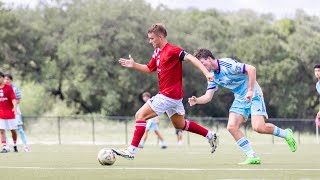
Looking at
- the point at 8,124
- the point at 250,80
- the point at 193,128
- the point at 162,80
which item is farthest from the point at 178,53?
the point at 8,124

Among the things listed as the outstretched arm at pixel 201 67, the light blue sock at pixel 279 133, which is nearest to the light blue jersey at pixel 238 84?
the light blue sock at pixel 279 133

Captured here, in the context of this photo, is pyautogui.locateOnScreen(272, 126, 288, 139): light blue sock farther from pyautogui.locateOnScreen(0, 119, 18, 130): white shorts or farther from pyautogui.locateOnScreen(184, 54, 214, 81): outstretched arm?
pyautogui.locateOnScreen(0, 119, 18, 130): white shorts

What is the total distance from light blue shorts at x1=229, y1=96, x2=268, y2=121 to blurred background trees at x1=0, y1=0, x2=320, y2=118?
45291mm

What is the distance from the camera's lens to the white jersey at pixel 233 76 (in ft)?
45.4

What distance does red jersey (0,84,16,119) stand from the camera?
2231 centimetres

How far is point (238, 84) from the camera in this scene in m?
14.2

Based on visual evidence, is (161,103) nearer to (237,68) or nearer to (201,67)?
(237,68)

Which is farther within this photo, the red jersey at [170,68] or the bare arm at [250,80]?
the red jersey at [170,68]

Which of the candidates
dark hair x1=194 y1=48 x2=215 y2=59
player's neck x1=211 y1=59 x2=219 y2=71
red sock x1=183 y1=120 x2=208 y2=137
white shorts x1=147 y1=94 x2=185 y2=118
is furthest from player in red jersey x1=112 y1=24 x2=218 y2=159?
red sock x1=183 y1=120 x2=208 y2=137

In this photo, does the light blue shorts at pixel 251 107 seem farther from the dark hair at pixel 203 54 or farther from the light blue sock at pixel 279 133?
the dark hair at pixel 203 54

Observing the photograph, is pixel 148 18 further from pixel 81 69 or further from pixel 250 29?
pixel 250 29

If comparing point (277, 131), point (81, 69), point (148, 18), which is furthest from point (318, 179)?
point (148, 18)

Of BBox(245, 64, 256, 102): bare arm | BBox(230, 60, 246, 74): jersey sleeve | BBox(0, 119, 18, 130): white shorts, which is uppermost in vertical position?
BBox(230, 60, 246, 74): jersey sleeve

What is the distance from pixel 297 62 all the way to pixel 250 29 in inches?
467
